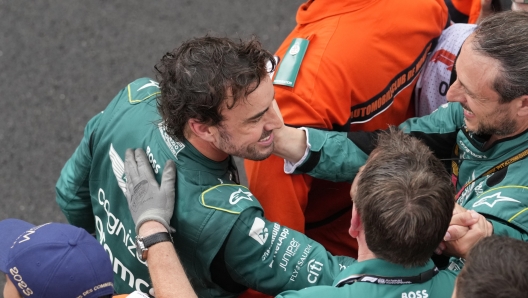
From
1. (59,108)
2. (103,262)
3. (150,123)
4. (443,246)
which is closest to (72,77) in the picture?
(59,108)

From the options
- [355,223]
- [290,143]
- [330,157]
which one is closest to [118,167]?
[290,143]

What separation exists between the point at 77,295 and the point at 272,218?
65 cm

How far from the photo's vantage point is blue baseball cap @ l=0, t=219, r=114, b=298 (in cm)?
171

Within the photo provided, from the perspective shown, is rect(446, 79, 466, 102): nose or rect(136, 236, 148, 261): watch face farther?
rect(446, 79, 466, 102): nose

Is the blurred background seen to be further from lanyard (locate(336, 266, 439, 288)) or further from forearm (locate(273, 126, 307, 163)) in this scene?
lanyard (locate(336, 266, 439, 288))

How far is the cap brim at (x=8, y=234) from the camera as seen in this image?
1.83 m

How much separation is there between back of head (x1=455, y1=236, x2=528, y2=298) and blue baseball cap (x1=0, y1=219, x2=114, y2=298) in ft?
2.99

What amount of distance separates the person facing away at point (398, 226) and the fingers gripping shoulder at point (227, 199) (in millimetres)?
344

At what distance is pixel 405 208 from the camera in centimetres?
154

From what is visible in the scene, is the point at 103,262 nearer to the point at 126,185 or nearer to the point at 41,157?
the point at 126,185

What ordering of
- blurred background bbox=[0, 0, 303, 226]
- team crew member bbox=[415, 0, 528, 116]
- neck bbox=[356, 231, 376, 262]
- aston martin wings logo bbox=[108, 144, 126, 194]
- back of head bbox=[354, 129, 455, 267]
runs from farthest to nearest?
blurred background bbox=[0, 0, 303, 226] → team crew member bbox=[415, 0, 528, 116] → aston martin wings logo bbox=[108, 144, 126, 194] → neck bbox=[356, 231, 376, 262] → back of head bbox=[354, 129, 455, 267]

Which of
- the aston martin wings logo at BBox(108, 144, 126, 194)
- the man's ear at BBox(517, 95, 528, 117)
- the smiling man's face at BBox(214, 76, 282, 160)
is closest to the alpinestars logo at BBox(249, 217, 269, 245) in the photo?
the smiling man's face at BBox(214, 76, 282, 160)

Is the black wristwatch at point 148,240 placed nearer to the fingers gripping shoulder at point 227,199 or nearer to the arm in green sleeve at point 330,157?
the fingers gripping shoulder at point 227,199

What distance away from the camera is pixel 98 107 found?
13.4ft
